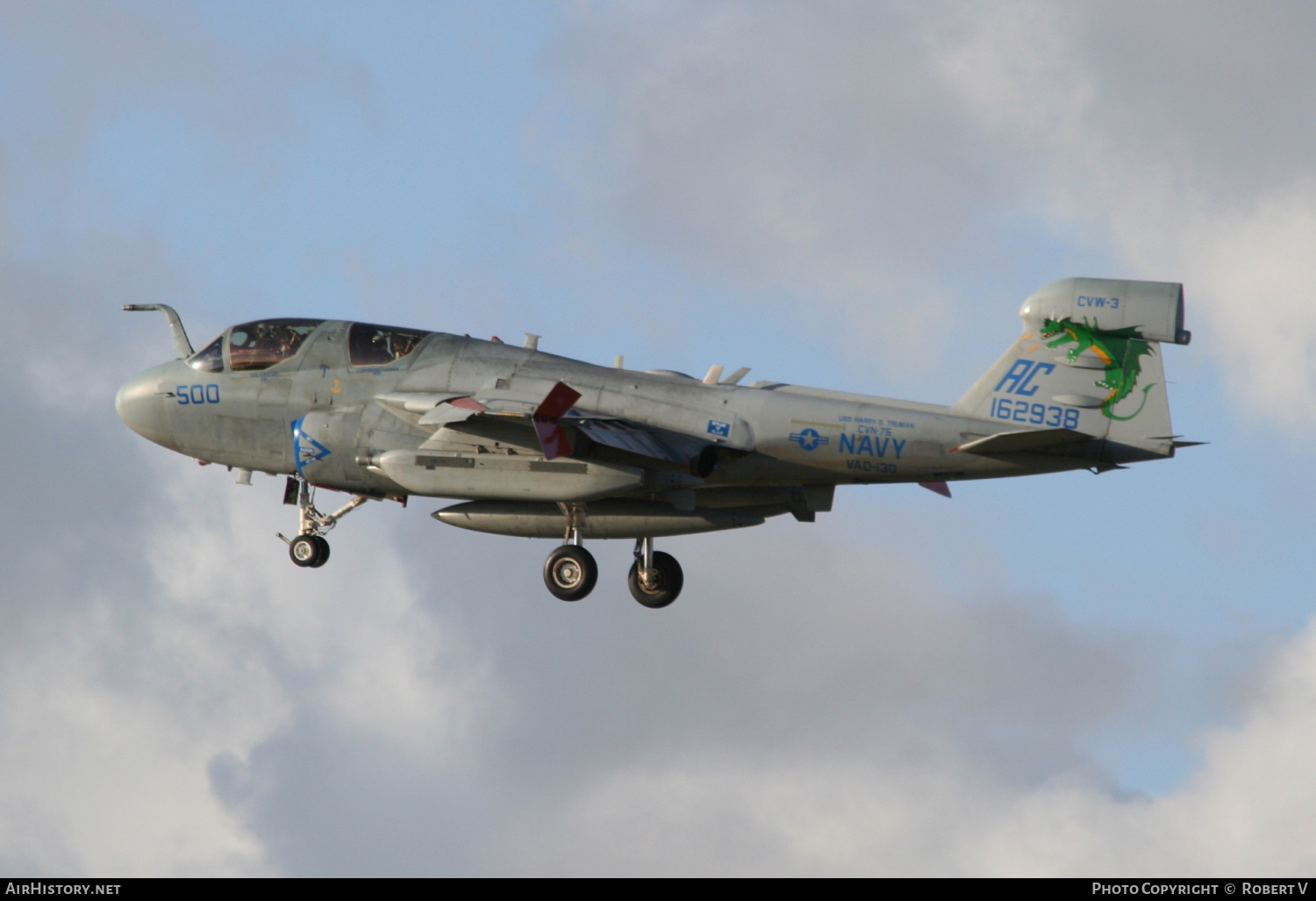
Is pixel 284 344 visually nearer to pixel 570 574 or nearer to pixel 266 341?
pixel 266 341

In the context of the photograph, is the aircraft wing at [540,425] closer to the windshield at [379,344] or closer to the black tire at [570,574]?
the windshield at [379,344]

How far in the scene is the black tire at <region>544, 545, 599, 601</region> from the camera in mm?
27969

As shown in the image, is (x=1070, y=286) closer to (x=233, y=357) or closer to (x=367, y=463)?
(x=367, y=463)

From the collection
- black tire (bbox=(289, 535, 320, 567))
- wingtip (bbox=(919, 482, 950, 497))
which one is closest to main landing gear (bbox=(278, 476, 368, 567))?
black tire (bbox=(289, 535, 320, 567))

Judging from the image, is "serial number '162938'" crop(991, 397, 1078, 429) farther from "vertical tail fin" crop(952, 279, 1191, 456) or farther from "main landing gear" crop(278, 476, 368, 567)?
"main landing gear" crop(278, 476, 368, 567)

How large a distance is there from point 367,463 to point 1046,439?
34.5 feet

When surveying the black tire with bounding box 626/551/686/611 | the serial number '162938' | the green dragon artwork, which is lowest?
the black tire with bounding box 626/551/686/611

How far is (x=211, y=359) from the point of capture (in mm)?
29766

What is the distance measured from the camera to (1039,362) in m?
26.5

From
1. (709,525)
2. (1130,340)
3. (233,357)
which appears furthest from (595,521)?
(1130,340)

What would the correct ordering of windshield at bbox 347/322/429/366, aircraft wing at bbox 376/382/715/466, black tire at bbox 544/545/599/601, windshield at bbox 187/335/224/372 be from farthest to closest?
1. windshield at bbox 187/335/224/372
2. windshield at bbox 347/322/429/366
3. black tire at bbox 544/545/599/601
4. aircraft wing at bbox 376/382/715/466

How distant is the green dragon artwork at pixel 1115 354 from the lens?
25.9 m

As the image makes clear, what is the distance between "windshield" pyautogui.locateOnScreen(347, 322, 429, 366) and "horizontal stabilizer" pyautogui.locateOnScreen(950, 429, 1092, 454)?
9.14 metres
